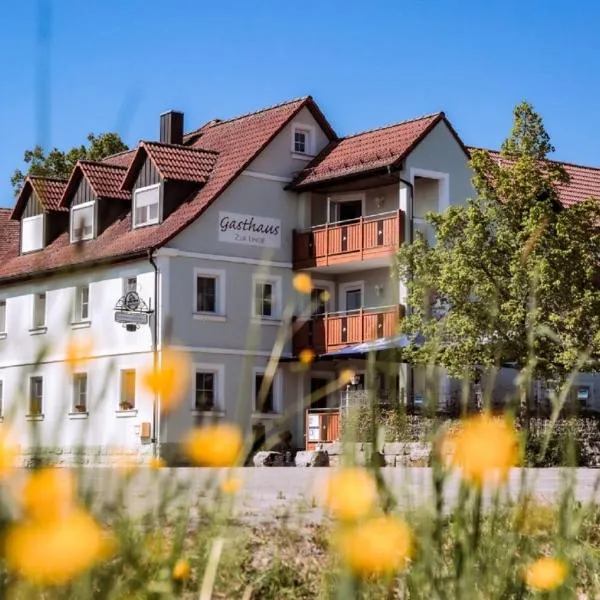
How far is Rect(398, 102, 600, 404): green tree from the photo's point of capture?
28.3 metres

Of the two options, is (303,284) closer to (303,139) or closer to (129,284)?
(129,284)

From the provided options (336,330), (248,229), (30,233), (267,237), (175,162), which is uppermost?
(175,162)

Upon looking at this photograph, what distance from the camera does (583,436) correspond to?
26.5 metres

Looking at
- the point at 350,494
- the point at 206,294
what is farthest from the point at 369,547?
the point at 206,294

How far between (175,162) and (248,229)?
310 cm

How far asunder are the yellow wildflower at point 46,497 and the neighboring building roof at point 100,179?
3846 centimetres

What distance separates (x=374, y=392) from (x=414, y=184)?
34.8 metres

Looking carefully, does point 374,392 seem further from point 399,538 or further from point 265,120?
point 265,120

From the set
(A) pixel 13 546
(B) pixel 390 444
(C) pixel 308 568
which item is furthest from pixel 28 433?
(B) pixel 390 444

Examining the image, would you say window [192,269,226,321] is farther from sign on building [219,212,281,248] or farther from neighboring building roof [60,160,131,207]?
neighboring building roof [60,160,131,207]

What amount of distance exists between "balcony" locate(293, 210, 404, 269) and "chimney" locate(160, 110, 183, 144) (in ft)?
22.4

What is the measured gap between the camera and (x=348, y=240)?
36125mm

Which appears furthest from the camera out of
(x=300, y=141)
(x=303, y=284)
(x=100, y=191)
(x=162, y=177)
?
(x=100, y=191)

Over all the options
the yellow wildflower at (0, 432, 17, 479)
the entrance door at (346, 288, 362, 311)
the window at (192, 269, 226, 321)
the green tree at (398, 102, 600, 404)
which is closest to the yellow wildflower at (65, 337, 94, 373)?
the yellow wildflower at (0, 432, 17, 479)
